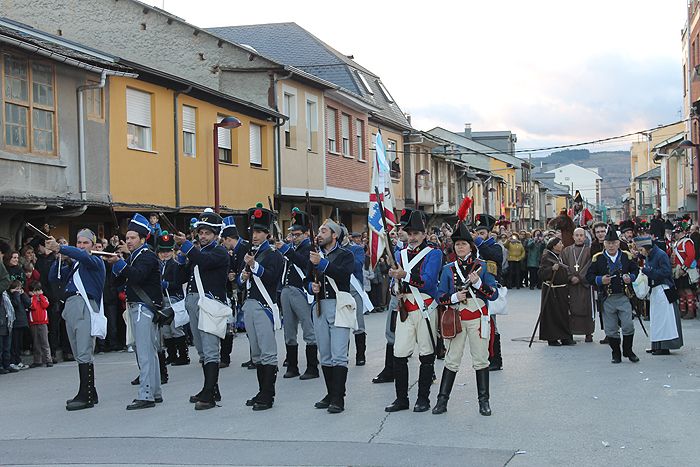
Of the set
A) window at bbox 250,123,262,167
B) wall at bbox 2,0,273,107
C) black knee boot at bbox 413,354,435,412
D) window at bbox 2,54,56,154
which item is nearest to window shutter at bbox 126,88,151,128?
window at bbox 2,54,56,154

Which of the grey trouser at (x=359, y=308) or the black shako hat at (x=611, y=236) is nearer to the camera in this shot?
the black shako hat at (x=611, y=236)

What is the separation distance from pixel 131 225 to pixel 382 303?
43.8 feet

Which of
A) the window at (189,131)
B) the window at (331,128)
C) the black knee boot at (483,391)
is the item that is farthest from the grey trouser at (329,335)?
the window at (331,128)

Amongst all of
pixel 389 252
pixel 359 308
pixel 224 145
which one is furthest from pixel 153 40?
pixel 389 252

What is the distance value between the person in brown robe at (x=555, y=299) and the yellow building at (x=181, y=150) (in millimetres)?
8555

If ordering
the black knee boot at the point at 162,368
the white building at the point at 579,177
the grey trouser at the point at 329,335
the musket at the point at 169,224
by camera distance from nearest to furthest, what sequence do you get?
1. the grey trouser at the point at 329,335
2. the black knee boot at the point at 162,368
3. the musket at the point at 169,224
4. the white building at the point at 579,177

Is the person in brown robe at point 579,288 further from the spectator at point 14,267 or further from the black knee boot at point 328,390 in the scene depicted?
the spectator at point 14,267

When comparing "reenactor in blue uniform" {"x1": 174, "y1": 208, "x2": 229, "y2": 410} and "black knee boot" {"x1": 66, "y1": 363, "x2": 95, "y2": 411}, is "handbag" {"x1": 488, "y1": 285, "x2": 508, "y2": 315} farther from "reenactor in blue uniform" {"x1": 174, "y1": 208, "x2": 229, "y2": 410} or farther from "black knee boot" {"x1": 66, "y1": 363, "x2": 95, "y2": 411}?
"black knee boot" {"x1": 66, "y1": 363, "x2": 95, "y2": 411}

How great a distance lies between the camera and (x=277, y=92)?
2630 cm

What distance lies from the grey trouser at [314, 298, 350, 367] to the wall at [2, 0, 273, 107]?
1740 centimetres

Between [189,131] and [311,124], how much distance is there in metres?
7.34

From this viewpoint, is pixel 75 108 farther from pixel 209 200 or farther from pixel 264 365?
pixel 264 365

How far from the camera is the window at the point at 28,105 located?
601 inches

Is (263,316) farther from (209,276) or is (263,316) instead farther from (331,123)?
(331,123)
